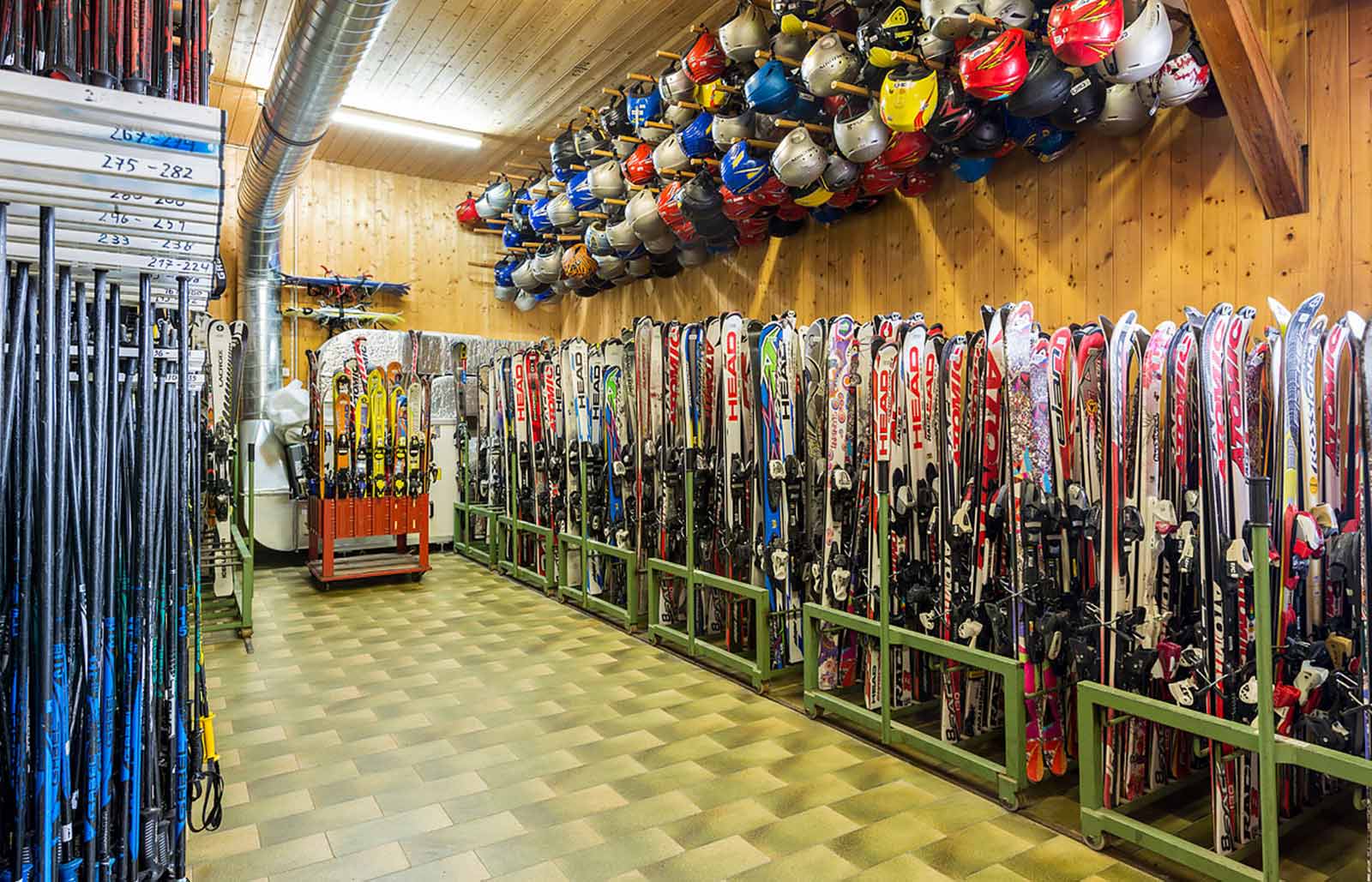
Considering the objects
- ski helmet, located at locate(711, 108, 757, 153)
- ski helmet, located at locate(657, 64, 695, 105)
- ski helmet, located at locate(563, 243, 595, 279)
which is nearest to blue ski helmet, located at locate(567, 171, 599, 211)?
ski helmet, located at locate(563, 243, 595, 279)

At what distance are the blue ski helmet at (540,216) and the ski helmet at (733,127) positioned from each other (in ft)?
8.82

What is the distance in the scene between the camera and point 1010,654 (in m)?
2.89

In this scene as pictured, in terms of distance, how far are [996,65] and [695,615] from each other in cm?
311

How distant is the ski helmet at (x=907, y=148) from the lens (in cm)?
410

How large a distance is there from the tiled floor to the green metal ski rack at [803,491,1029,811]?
3.9 inches

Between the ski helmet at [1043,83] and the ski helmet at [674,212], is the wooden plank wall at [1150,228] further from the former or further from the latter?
the ski helmet at [674,212]

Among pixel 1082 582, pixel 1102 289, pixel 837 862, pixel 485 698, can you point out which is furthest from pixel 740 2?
pixel 837 862

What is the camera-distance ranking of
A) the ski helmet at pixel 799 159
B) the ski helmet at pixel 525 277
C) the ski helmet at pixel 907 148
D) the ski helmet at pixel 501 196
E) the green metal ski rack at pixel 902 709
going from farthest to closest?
the ski helmet at pixel 501 196
the ski helmet at pixel 525 277
the ski helmet at pixel 799 159
the ski helmet at pixel 907 148
the green metal ski rack at pixel 902 709

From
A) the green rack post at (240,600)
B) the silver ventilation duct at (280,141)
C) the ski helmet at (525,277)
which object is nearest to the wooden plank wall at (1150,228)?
the silver ventilation duct at (280,141)

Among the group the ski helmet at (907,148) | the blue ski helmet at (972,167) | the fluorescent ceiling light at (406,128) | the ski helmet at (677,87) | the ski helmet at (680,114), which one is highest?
the fluorescent ceiling light at (406,128)

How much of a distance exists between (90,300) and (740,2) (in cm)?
393

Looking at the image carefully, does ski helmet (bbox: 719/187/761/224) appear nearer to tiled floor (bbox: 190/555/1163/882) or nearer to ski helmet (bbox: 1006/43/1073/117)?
ski helmet (bbox: 1006/43/1073/117)

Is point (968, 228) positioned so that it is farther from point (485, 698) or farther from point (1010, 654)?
point (485, 698)

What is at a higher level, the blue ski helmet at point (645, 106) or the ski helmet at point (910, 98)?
the blue ski helmet at point (645, 106)
